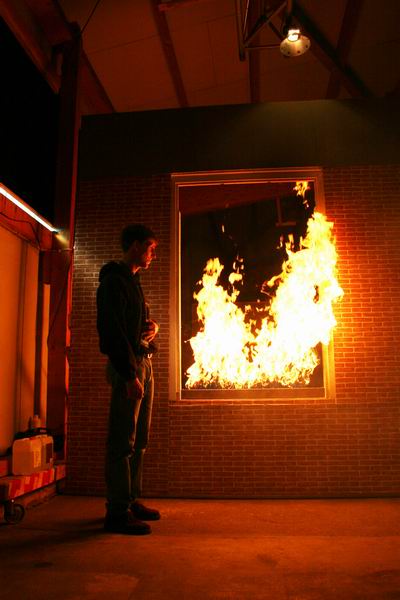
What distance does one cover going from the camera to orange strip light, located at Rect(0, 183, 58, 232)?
472cm

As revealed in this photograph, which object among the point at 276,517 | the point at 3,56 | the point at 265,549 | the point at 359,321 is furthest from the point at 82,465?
the point at 3,56

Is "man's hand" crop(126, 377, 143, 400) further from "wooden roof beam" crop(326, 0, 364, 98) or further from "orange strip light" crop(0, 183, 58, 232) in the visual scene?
"wooden roof beam" crop(326, 0, 364, 98)

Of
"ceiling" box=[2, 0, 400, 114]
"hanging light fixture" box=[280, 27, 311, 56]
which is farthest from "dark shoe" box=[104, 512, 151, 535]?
"ceiling" box=[2, 0, 400, 114]

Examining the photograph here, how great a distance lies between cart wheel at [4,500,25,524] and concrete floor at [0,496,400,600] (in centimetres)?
5

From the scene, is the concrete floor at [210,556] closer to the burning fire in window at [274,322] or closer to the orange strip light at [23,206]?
the burning fire in window at [274,322]

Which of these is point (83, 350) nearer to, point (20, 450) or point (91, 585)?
point (20, 450)

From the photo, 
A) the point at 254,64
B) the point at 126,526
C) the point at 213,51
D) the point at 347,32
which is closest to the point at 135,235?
the point at 126,526

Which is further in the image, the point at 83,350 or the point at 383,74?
the point at 383,74

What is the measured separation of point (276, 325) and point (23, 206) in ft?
10.1

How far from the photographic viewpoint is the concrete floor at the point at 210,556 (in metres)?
2.50

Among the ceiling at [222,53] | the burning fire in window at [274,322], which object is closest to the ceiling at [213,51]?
the ceiling at [222,53]

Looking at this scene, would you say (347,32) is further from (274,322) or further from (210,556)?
(210,556)

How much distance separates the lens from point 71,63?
247 inches

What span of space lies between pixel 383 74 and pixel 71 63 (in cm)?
493
